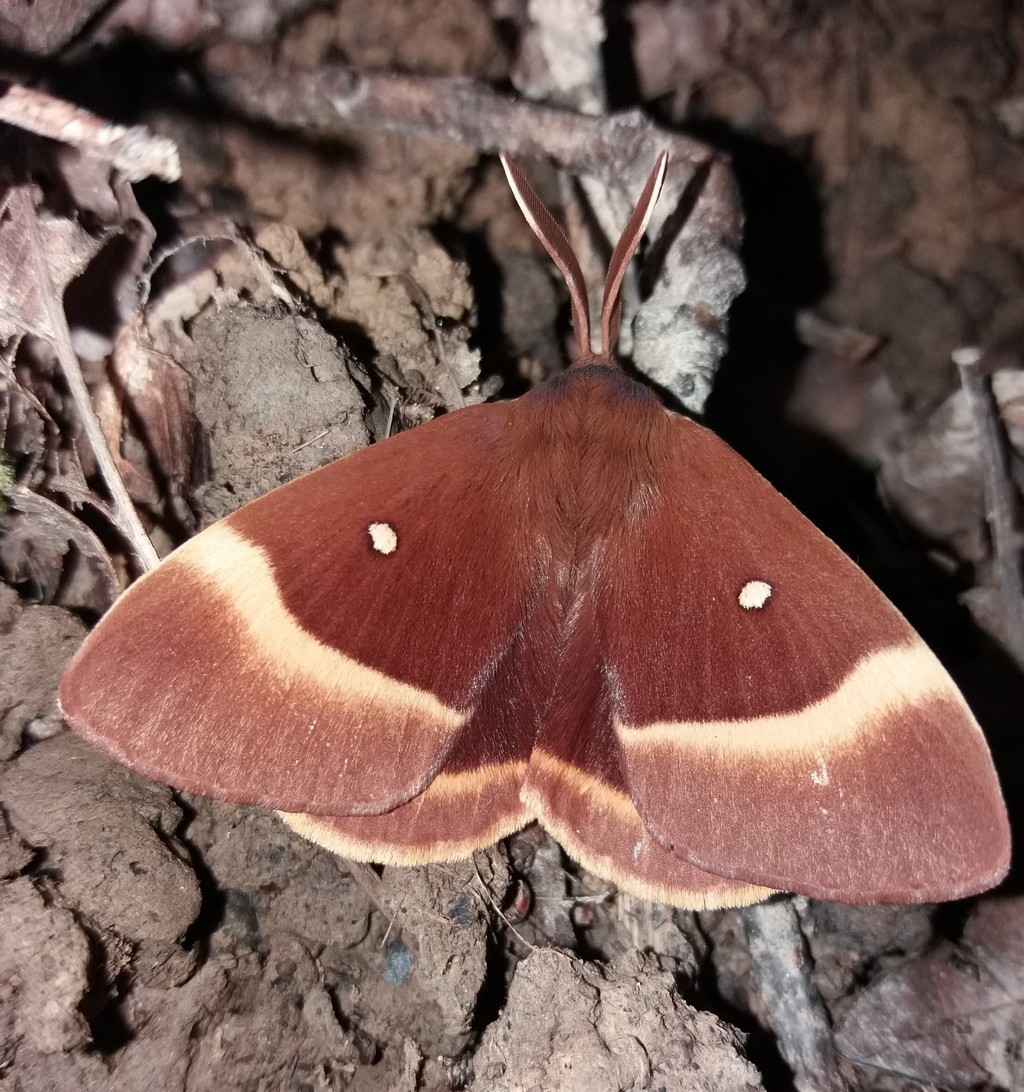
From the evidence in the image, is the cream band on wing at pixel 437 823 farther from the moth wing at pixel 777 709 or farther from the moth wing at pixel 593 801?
the moth wing at pixel 777 709

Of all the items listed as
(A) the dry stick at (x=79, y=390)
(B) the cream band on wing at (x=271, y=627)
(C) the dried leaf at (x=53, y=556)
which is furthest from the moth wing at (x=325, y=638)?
(C) the dried leaf at (x=53, y=556)

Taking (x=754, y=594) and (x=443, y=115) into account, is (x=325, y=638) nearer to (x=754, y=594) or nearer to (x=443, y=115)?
(x=754, y=594)

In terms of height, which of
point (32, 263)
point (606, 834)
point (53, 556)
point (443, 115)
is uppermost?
point (443, 115)

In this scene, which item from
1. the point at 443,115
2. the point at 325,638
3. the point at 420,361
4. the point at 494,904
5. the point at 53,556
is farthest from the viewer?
the point at 420,361

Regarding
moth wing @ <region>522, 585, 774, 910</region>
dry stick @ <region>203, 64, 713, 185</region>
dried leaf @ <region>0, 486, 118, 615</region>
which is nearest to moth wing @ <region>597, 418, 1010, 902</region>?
moth wing @ <region>522, 585, 774, 910</region>

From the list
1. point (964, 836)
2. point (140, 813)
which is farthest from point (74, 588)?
A: point (964, 836)

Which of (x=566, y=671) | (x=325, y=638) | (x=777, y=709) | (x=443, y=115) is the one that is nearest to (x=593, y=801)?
(x=566, y=671)
